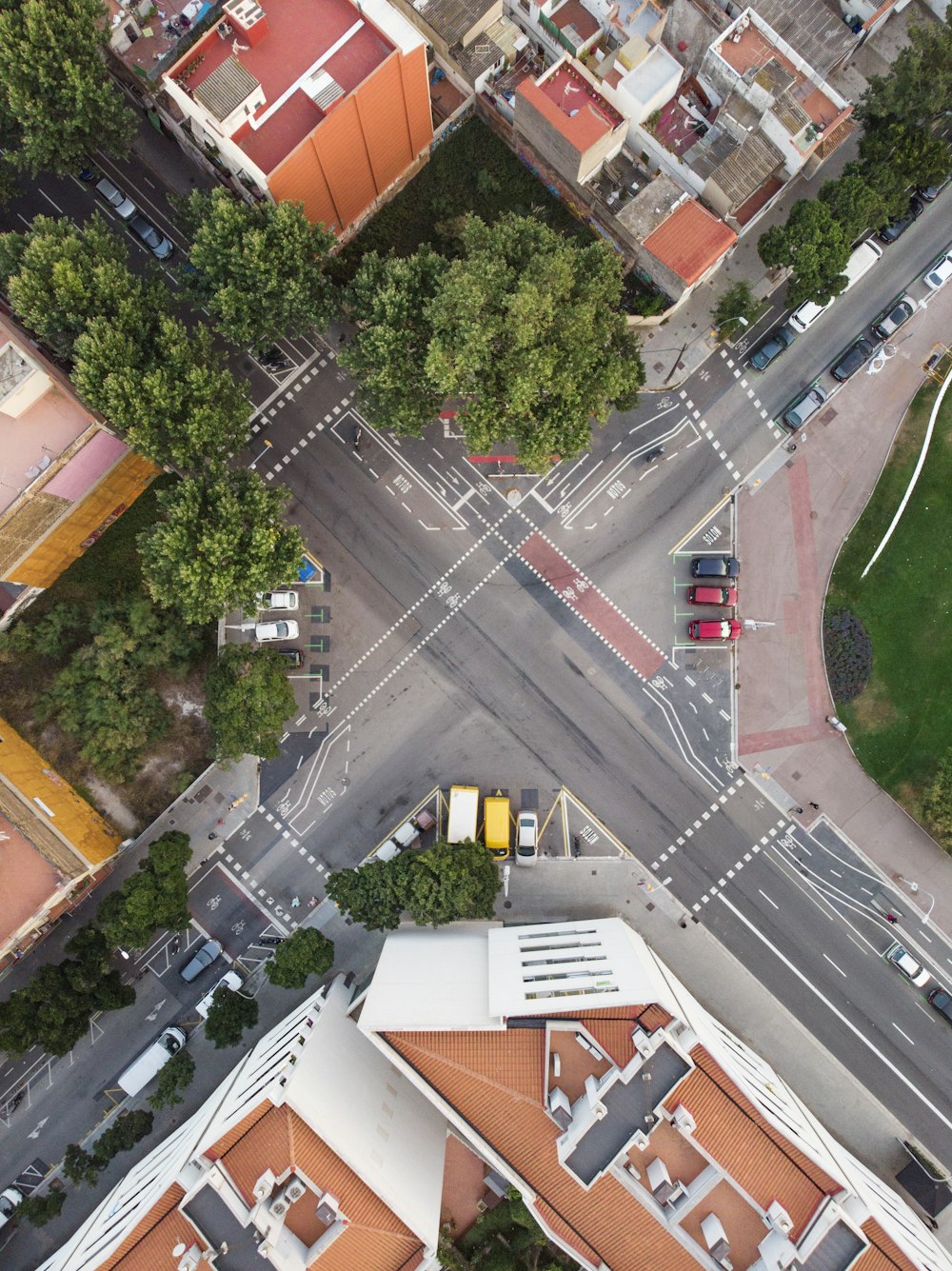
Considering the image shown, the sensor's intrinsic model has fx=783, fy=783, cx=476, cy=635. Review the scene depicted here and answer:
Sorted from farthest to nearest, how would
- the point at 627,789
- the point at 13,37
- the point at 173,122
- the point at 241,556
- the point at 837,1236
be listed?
1. the point at 627,789
2. the point at 173,122
3. the point at 241,556
4. the point at 13,37
5. the point at 837,1236

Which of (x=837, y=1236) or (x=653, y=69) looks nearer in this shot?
(x=837, y=1236)

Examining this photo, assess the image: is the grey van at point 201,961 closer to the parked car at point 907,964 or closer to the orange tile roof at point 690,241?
the parked car at point 907,964

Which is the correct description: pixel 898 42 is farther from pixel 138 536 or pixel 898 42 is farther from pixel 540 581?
pixel 138 536

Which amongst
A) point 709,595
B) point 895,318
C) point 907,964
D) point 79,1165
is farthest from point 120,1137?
point 895,318

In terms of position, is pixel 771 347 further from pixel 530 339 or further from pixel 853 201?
pixel 530 339

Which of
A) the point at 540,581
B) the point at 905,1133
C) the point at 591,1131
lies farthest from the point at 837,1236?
the point at 540,581

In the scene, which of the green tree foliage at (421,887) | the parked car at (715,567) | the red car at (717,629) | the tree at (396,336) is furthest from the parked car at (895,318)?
the green tree foliage at (421,887)
